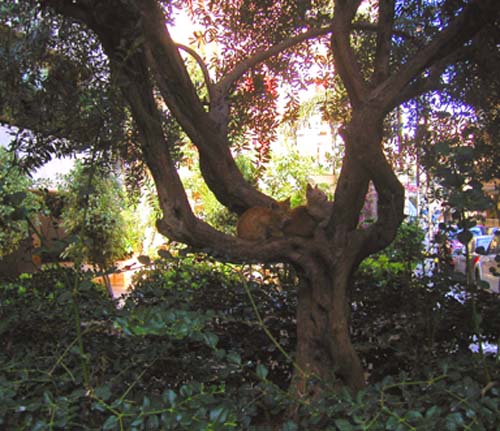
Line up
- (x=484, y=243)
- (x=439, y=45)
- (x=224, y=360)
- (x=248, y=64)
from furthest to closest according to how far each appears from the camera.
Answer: (x=484, y=243) < (x=248, y=64) < (x=439, y=45) < (x=224, y=360)

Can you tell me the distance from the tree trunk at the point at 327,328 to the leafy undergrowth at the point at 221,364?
0.72 feet

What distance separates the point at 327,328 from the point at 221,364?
21.5 inches

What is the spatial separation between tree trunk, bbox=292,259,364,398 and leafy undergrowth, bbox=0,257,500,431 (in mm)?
218

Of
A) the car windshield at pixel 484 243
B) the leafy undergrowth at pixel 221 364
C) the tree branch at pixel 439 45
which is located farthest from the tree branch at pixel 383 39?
the leafy undergrowth at pixel 221 364

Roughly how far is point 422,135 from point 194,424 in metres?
3.05

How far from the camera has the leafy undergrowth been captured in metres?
1.39

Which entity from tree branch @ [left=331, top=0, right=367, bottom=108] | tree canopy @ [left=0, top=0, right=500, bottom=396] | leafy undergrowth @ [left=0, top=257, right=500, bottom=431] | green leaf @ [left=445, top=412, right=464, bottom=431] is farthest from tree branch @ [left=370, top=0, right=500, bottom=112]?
green leaf @ [left=445, top=412, right=464, bottom=431]

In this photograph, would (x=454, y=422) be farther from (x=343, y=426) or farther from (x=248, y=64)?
(x=248, y=64)

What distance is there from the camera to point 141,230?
11.5 meters

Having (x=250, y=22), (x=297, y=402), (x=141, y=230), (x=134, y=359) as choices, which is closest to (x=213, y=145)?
(x=134, y=359)

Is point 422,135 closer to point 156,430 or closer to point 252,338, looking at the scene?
point 252,338

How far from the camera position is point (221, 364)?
2070 millimetres

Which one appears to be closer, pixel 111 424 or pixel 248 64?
pixel 111 424

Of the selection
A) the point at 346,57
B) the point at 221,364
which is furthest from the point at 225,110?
the point at 221,364
